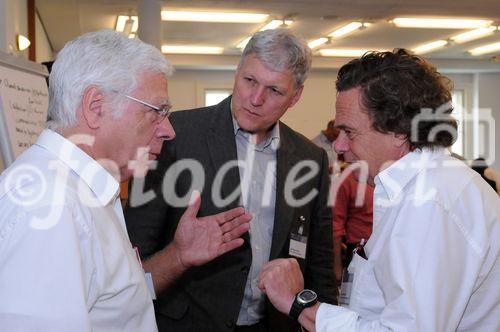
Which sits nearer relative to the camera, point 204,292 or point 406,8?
point 204,292

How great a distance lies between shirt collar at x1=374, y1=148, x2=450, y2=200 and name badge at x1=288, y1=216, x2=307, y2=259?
719 millimetres

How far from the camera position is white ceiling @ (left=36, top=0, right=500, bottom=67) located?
680 cm

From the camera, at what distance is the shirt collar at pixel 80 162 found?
1.29 m

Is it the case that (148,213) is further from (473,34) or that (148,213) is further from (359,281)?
(473,34)

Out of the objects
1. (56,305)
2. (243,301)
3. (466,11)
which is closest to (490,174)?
(243,301)

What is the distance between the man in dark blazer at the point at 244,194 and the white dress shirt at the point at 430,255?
25.3 inches

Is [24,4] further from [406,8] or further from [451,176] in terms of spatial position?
[451,176]

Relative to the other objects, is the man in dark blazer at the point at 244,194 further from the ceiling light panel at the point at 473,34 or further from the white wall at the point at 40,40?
the ceiling light panel at the point at 473,34

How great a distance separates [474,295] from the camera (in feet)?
4.64

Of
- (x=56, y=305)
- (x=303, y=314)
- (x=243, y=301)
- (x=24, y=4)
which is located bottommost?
(x=243, y=301)

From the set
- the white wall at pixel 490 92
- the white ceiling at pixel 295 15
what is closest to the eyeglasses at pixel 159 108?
the white ceiling at pixel 295 15

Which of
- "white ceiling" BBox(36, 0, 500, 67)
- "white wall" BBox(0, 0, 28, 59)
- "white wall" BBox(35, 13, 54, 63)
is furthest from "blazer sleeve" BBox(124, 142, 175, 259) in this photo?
"white wall" BBox(35, 13, 54, 63)

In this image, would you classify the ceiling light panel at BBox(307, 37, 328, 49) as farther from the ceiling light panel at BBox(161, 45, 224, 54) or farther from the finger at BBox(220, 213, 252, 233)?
the finger at BBox(220, 213, 252, 233)

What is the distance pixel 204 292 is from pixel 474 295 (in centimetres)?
98
